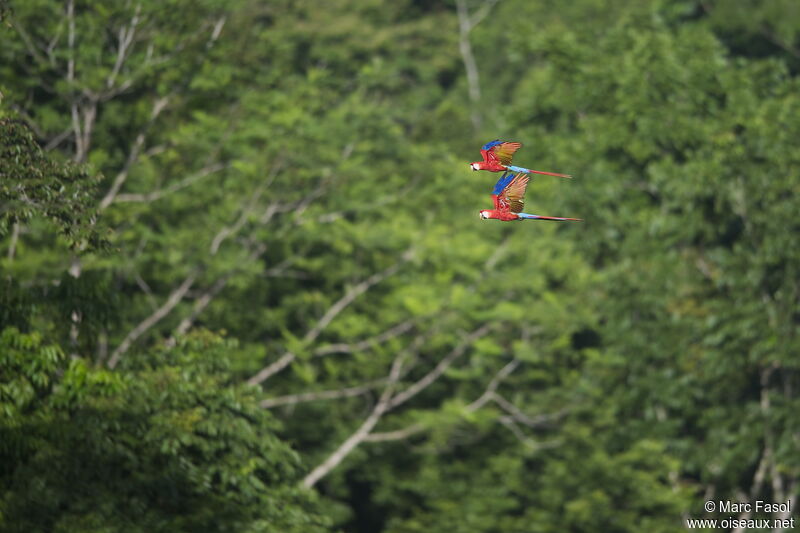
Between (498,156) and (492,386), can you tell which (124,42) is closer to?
(492,386)

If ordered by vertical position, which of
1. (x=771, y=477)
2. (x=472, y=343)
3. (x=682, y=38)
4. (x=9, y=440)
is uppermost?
(x=9, y=440)

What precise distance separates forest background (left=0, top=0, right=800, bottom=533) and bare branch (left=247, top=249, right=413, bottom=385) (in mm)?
68

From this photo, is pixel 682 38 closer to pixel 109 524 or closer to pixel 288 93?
pixel 288 93

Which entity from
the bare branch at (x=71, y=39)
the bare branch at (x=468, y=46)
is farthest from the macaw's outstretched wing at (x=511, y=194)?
the bare branch at (x=468, y=46)

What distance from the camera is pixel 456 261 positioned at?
20453 mm

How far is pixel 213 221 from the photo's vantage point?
17969mm

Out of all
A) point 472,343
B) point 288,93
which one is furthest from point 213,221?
point 472,343

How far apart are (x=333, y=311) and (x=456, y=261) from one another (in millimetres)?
2068

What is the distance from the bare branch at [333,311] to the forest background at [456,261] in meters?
0.07

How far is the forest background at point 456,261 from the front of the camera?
17.5m

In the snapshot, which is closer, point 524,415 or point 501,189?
point 501,189

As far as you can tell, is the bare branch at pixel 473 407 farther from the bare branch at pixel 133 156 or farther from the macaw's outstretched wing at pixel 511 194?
the macaw's outstretched wing at pixel 511 194

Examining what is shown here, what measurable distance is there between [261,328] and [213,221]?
88.4 inches

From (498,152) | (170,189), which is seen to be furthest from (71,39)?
(498,152)
